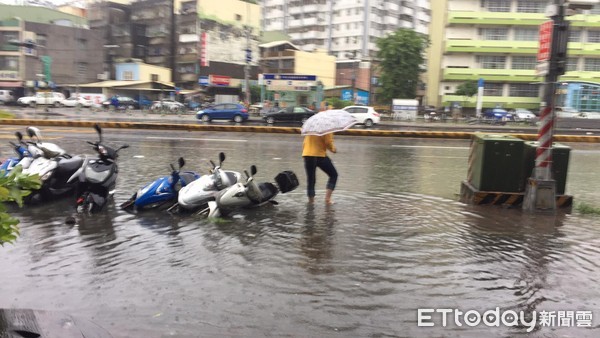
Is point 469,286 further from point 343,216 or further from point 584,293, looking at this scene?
point 343,216

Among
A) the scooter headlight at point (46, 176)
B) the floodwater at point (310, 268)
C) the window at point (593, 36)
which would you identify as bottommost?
the floodwater at point (310, 268)

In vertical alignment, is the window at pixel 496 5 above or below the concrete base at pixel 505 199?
above

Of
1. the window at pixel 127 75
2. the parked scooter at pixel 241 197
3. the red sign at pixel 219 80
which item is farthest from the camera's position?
the window at pixel 127 75

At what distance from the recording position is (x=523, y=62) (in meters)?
51.8

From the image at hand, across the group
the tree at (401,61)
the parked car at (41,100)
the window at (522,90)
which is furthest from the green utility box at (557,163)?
the window at (522,90)

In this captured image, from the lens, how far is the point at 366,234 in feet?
19.7

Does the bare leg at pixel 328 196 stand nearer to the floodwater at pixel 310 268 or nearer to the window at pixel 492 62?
the floodwater at pixel 310 268

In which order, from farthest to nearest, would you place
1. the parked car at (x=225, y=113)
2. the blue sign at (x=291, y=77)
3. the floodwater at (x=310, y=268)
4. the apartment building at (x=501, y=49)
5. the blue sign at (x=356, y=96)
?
the blue sign at (x=356, y=96) < the apartment building at (x=501, y=49) < the blue sign at (x=291, y=77) < the parked car at (x=225, y=113) < the floodwater at (x=310, y=268)

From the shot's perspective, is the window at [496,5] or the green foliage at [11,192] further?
the window at [496,5]

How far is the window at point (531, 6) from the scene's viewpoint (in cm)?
5100

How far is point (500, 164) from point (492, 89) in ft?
160

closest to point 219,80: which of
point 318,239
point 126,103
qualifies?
point 126,103

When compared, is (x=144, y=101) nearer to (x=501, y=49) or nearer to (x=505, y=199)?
(x=501, y=49)

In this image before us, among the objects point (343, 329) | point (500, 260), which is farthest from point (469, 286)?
point (343, 329)
